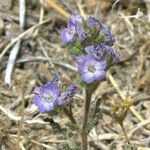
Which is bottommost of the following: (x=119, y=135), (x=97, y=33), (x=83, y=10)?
(x=119, y=135)

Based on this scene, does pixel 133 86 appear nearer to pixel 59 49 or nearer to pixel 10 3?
pixel 59 49

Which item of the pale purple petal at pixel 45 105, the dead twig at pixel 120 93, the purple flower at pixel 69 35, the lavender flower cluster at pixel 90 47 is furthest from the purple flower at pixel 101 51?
the dead twig at pixel 120 93

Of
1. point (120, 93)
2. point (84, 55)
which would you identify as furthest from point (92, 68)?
point (120, 93)

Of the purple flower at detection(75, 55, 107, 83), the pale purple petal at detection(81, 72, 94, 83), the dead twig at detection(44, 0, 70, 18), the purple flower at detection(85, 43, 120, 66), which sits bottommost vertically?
the pale purple petal at detection(81, 72, 94, 83)

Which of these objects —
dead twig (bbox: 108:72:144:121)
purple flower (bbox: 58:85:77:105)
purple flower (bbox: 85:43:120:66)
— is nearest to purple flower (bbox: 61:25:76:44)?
purple flower (bbox: 85:43:120:66)

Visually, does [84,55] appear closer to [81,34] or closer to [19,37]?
[81,34]

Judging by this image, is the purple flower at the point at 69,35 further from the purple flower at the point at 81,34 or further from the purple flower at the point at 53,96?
the purple flower at the point at 53,96

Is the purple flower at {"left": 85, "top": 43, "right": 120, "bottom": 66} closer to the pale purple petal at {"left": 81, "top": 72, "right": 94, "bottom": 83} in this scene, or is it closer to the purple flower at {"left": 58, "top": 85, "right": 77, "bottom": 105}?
the pale purple petal at {"left": 81, "top": 72, "right": 94, "bottom": 83}

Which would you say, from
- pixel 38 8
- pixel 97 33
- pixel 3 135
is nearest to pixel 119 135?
pixel 3 135
